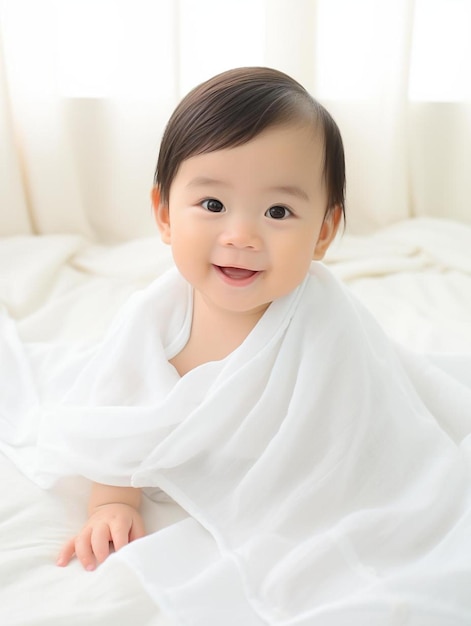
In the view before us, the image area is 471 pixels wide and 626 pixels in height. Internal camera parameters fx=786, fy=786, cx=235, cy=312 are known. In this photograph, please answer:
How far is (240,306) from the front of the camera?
97 centimetres

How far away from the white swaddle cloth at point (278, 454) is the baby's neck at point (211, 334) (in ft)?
0.06

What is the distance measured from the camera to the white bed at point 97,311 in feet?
2.77

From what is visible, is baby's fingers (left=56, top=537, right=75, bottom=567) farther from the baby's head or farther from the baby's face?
the baby's head

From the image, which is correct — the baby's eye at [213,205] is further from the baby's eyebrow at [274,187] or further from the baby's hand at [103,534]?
the baby's hand at [103,534]

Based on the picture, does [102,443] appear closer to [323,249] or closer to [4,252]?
[323,249]

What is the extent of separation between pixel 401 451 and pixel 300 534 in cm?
17

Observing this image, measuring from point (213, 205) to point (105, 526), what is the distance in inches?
16.1

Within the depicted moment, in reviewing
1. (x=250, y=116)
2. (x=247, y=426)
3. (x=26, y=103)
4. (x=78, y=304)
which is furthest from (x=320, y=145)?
(x=26, y=103)

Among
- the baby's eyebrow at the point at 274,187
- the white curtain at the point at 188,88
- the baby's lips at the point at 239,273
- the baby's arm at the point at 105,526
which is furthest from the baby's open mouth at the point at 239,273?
the white curtain at the point at 188,88

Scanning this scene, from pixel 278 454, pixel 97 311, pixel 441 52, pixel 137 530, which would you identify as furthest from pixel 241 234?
pixel 441 52

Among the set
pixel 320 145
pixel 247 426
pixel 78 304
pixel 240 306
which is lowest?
pixel 78 304

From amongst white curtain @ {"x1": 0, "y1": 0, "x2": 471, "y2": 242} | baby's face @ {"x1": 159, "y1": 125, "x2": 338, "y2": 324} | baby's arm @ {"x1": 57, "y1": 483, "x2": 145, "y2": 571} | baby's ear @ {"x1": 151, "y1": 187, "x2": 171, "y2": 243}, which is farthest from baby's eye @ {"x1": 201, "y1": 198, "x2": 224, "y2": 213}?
white curtain @ {"x1": 0, "y1": 0, "x2": 471, "y2": 242}

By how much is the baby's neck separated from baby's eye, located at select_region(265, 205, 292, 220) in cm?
16

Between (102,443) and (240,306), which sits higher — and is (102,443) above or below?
below
